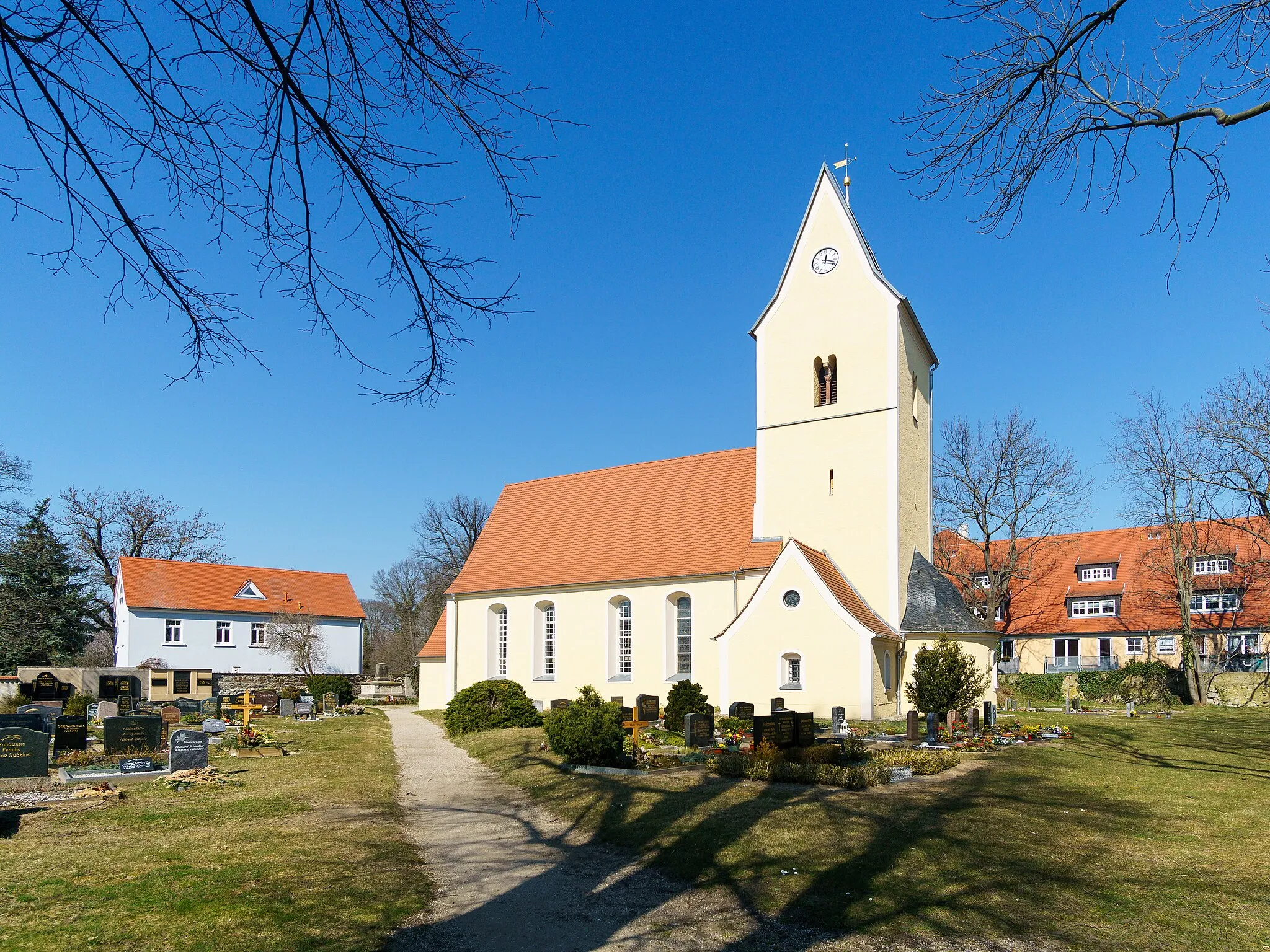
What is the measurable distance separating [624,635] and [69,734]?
17.0m

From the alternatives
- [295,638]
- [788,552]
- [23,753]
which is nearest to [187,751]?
[23,753]

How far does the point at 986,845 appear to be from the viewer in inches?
390

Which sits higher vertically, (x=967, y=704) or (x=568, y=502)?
(x=568, y=502)

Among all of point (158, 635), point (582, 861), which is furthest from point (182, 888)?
point (158, 635)

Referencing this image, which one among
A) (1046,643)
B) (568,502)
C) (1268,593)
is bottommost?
(1046,643)

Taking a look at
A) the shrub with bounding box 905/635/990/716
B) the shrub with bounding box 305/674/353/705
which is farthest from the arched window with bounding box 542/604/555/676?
the shrub with bounding box 905/635/990/716

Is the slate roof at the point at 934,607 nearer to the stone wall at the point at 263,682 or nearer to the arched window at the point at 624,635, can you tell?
the arched window at the point at 624,635

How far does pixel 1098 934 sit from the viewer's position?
7.23 m

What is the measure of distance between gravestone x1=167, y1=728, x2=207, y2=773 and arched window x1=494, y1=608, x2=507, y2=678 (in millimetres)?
19505

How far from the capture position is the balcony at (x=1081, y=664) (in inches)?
1706

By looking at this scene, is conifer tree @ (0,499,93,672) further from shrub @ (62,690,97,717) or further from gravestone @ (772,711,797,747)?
gravestone @ (772,711,797,747)

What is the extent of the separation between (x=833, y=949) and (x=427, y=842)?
5670mm

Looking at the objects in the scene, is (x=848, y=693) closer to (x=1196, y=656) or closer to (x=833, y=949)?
(x=833, y=949)

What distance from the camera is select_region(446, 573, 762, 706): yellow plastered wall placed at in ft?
92.9
